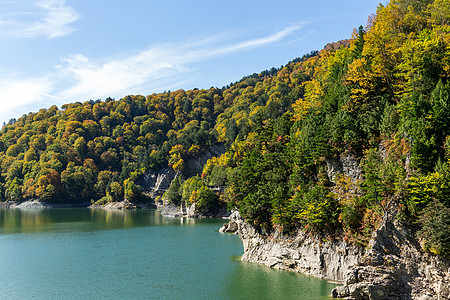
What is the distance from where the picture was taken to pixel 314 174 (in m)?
47.8

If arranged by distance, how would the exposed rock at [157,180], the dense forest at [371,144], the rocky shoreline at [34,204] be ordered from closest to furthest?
the dense forest at [371,144] → the rocky shoreline at [34,204] → the exposed rock at [157,180]

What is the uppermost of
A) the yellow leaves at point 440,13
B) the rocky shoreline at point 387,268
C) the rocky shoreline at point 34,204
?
the yellow leaves at point 440,13

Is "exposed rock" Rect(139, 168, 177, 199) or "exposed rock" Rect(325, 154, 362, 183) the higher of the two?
"exposed rock" Rect(325, 154, 362, 183)

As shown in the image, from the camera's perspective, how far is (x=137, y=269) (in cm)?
5234

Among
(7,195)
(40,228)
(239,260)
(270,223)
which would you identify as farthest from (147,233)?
(7,195)

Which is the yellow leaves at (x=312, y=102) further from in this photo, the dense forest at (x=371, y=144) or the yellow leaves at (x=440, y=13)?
the yellow leaves at (x=440, y=13)

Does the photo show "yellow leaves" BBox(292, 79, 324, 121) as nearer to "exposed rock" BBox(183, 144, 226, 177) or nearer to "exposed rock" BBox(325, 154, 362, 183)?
"exposed rock" BBox(325, 154, 362, 183)

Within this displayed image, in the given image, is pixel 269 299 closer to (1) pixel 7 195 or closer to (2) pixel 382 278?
(2) pixel 382 278

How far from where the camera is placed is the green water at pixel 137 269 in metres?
41.0

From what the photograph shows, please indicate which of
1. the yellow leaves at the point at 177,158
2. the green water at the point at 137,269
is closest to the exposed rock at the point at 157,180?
the yellow leaves at the point at 177,158

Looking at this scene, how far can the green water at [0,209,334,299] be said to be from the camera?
41.0 meters

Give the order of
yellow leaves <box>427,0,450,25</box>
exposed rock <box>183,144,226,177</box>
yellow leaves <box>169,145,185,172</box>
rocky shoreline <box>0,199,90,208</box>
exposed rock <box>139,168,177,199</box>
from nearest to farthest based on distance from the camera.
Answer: yellow leaves <box>427,0,450,25</box> < rocky shoreline <box>0,199,90,208</box> < yellow leaves <box>169,145,185,172</box> < exposed rock <box>139,168,177,199</box> < exposed rock <box>183,144,226,177</box>

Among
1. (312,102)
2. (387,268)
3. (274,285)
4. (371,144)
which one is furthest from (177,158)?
(387,268)

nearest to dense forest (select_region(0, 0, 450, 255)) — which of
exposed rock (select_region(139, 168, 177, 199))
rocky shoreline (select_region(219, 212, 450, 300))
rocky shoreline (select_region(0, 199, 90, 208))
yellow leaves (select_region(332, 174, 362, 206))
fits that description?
yellow leaves (select_region(332, 174, 362, 206))
